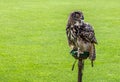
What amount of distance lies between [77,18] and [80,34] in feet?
0.56

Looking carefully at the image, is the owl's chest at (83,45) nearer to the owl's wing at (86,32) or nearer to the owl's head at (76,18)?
the owl's wing at (86,32)

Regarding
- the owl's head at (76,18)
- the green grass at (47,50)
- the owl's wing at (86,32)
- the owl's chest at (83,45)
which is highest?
the owl's head at (76,18)

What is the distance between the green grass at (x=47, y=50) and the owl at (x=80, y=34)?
3.78 metres

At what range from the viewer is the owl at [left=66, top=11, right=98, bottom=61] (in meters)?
4.02

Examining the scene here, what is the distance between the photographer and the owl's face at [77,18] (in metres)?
4.05

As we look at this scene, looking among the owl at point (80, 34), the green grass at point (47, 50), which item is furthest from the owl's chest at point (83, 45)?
the green grass at point (47, 50)

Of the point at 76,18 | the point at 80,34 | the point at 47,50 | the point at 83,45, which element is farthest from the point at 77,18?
the point at 47,50

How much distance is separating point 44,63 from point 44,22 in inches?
290

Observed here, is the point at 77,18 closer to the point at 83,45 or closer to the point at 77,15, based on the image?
the point at 77,15

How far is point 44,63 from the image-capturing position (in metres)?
9.36

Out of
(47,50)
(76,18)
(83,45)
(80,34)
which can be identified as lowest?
(47,50)

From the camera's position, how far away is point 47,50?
1088 centimetres

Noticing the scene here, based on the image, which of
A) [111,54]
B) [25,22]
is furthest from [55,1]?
[111,54]

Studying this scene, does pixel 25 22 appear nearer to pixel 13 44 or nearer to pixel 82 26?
pixel 13 44
